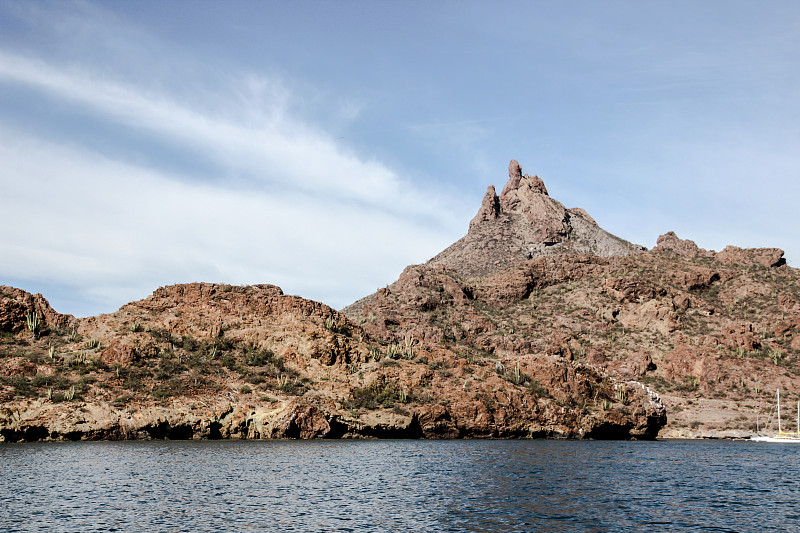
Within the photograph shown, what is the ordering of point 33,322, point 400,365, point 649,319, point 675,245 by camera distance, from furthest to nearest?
1. point 675,245
2. point 649,319
3. point 400,365
4. point 33,322

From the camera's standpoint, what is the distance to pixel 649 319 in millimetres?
109188

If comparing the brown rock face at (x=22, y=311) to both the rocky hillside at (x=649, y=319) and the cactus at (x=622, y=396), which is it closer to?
the rocky hillside at (x=649, y=319)

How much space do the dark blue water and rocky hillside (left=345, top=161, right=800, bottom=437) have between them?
32109 mm

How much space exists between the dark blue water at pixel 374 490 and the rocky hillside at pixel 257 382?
3.70 meters

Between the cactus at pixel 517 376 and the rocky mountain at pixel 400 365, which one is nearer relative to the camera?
the rocky mountain at pixel 400 365

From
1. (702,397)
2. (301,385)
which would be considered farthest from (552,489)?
(702,397)

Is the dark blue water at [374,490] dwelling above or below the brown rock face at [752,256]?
below

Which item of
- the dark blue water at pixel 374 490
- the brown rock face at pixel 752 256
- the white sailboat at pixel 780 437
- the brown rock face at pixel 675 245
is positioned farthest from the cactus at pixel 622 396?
the brown rock face at pixel 675 245

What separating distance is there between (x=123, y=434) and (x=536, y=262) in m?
100

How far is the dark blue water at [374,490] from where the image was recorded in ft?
72.5

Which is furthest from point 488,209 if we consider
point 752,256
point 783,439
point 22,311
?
point 22,311

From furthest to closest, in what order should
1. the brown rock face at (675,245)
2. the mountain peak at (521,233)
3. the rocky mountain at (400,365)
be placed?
the mountain peak at (521,233), the brown rock face at (675,245), the rocky mountain at (400,365)

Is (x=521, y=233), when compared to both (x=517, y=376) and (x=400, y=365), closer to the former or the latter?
(x=517, y=376)

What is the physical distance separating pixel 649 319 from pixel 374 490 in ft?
302
